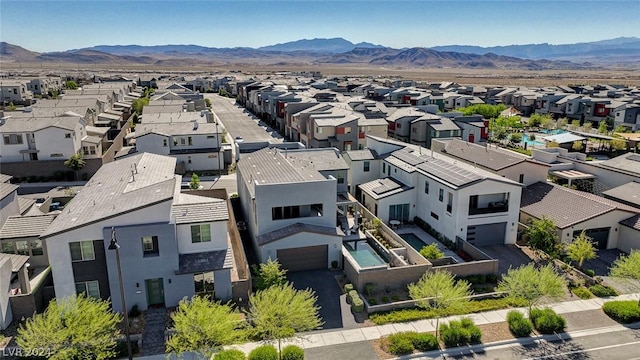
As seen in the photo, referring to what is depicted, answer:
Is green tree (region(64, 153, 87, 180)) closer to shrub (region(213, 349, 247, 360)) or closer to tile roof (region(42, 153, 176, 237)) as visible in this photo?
tile roof (region(42, 153, 176, 237))

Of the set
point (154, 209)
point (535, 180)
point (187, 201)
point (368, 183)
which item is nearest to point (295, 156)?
point (368, 183)

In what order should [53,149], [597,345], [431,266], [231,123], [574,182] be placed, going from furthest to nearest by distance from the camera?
[231,123] → [53,149] → [574,182] → [431,266] → [597,345]

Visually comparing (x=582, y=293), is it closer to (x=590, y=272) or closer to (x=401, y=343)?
(x=590, y=272)

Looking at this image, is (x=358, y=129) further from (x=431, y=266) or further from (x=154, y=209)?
(x=154, y=209)

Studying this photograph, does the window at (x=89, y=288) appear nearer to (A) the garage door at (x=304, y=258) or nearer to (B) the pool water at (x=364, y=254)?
(A) the garage door at (x=304, y=258)

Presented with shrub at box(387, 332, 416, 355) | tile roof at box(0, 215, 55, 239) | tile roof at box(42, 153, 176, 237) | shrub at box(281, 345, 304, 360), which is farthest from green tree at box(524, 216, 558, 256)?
tile roof at box(0, 215, 55, 239)

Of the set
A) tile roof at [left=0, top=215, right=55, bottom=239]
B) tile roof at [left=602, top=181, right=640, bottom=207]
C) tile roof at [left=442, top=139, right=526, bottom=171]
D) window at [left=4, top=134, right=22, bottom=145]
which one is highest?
window at [left=4, top=134, right=22, bottom=145]
